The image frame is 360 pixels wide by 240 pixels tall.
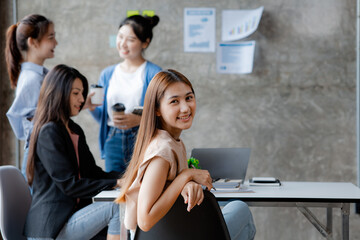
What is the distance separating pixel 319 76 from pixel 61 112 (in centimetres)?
220

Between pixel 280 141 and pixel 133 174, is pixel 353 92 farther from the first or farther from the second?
pixel 133 174

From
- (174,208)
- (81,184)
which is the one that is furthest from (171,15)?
(174,208)

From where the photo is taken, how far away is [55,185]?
202cm

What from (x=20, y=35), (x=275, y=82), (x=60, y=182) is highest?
(x=20, y=35)

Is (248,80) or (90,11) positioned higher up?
(90,11)

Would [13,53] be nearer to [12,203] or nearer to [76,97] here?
[76,97]

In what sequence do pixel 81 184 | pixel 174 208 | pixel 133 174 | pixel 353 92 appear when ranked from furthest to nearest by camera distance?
pixel 353 92
pixel 81 184
pixel 133 174
pixel 174 208

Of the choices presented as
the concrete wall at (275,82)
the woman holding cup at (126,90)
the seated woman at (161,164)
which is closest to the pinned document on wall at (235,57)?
the concrete wall at (275,82)

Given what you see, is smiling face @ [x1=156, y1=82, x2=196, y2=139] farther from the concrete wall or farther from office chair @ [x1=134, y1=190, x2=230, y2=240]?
the concrete wall

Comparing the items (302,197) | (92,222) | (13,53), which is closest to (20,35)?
(13,53)

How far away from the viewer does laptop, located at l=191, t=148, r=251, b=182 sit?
2.28 meters

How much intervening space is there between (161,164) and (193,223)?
208mm

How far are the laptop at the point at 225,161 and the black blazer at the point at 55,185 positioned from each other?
0.51 metres

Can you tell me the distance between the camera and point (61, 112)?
2.13 m
